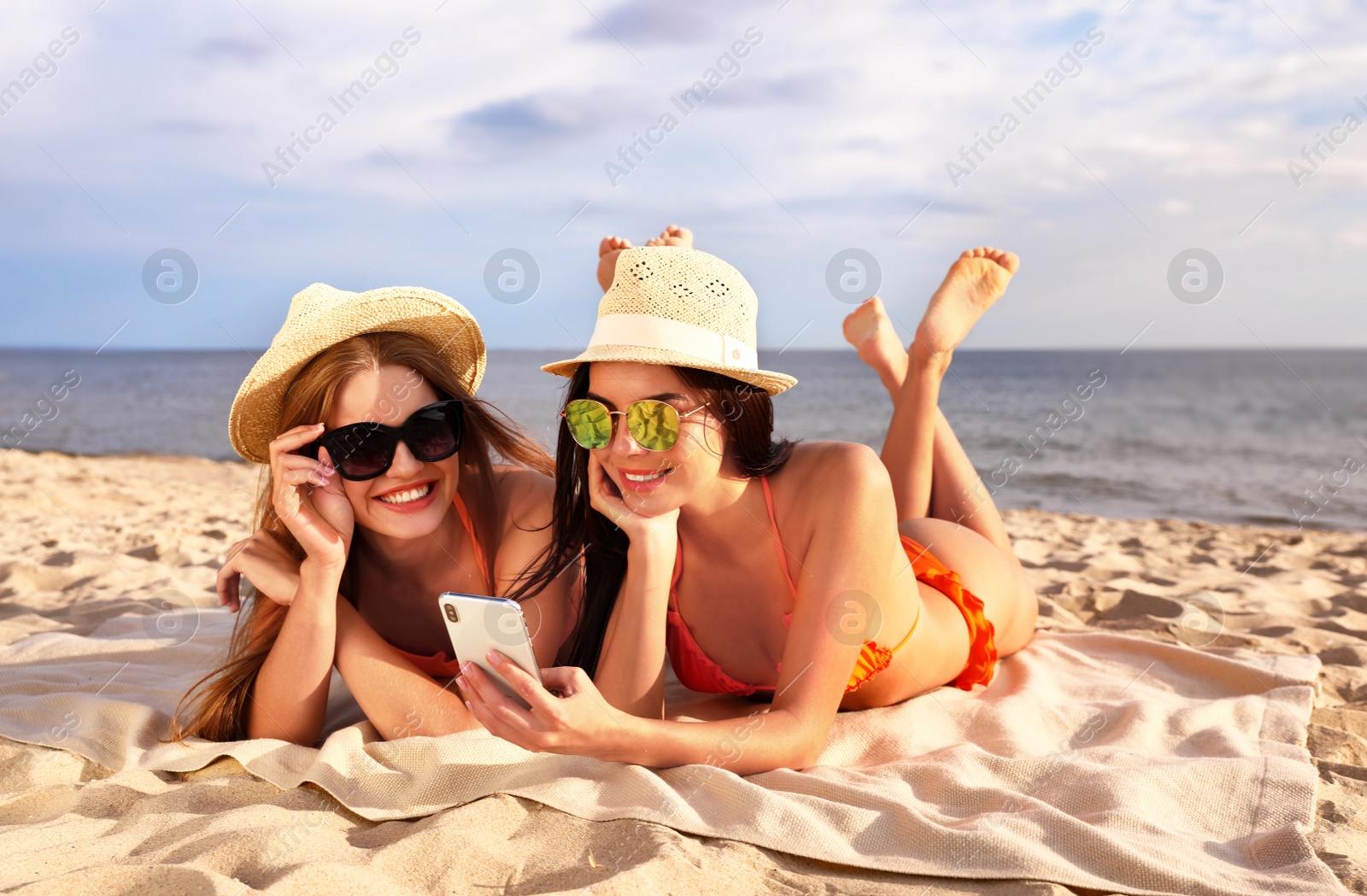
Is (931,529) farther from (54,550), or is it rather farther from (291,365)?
(54,550)

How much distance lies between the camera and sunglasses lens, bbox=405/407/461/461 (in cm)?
279

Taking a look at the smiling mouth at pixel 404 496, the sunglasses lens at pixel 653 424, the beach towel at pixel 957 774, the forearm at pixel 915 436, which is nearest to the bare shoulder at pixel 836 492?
the sunglasses lens at pixel 653 424

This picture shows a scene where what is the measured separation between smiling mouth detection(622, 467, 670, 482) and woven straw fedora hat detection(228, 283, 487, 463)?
0.96 m

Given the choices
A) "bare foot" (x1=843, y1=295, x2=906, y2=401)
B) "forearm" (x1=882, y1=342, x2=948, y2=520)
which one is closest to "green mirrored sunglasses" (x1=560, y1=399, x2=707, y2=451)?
"forearm" (x1=882, y1=342, x2=948, y2=520)

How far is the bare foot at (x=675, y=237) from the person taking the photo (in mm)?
3740

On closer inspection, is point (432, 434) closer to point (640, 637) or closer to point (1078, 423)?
point (640, 637)

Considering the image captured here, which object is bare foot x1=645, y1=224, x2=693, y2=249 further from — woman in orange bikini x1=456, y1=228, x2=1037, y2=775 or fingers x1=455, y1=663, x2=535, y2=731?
fingers x1=455, y1=663, x2=535, y2=731

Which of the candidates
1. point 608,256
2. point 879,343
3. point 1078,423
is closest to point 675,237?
point 608,256

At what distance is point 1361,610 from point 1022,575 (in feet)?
6.55

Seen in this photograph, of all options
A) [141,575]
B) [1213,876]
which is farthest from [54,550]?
[1213,876]

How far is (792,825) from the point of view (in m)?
2.27

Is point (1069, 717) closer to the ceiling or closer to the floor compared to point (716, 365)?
closer to the floor

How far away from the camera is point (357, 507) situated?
2.89 meters

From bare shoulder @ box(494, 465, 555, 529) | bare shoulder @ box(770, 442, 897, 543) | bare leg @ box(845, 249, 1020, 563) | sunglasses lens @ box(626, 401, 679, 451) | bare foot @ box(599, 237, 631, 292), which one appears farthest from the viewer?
bare leg @ box(845, 249, 1020, 563)
